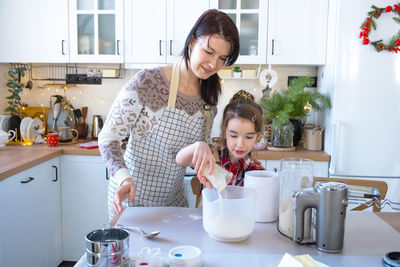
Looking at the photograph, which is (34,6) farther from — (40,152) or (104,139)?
(104,139)

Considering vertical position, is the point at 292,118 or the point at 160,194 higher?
the point at 292,118

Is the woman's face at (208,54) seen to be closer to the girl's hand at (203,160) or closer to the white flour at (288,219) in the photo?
the girl's hand at (203,160)

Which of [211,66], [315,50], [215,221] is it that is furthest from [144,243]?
[315,50]

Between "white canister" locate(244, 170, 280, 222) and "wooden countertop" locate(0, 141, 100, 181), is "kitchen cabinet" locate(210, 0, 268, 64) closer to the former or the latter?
"wooden countertop" locate(0, 141, 100, 181)

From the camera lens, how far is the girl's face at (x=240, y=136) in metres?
1.43

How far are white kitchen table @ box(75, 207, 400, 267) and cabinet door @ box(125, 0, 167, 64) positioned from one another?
1.61m

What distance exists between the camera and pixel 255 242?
3.16 ft

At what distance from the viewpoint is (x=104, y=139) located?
1.19 m

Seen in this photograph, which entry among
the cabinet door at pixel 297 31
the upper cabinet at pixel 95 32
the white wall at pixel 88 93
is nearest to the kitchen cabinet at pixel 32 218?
the white wall at pixel 88 93

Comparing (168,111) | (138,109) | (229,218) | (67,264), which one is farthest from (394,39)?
(67,264)

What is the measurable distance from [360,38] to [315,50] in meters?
0.32

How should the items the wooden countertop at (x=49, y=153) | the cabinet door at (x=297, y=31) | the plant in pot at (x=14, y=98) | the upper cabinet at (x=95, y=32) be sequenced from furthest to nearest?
the plant in pot at (x=14, y=98) → the upper cabinet at (x=95, y=32) → the cabinet door at (x=297, y=31) → the wooden countertop at (x=49, y=153)

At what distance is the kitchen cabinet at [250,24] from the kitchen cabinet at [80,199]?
126 centimetres

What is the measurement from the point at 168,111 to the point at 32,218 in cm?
132
